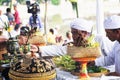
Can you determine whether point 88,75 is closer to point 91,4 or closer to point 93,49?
point 93,49

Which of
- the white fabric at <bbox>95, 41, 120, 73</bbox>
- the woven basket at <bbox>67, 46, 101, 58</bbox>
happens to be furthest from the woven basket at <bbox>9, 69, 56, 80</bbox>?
the white fabric at <bbox>95, 41, 120, 73</bbox>

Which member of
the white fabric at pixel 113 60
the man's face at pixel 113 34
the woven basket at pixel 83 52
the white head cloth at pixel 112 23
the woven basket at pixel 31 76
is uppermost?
the white head cloth at pixel 112 23

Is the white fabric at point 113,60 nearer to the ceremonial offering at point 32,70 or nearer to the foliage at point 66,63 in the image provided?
the foliage at point 66,63

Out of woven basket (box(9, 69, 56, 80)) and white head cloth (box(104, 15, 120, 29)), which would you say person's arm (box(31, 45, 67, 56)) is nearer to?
white head cloth (box(104, 15, 120, 29))

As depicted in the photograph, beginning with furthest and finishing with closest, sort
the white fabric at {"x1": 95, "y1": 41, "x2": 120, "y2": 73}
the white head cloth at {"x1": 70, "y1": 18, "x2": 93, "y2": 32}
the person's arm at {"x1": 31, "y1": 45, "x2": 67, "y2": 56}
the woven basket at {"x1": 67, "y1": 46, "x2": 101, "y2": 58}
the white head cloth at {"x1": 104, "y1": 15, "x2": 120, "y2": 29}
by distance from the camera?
the person's arm at {"x1": 31, "y1": 45, "x2": 67, "y2": 56} → the white fabric at {"x1": 95, "y1": 41, "x2": 120, "y2": 73} → the white head cloth at {"x1": 104, "y1": 15, "x2": 120, "y2": 29} → the white head cloth at {"x1": 70, "y1": 18, "x2": 93, "y2": 32} → the woven basket at {"x1": 67, "y1": 46, "x2": 101, "y2": 58}

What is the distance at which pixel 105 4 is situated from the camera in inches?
781

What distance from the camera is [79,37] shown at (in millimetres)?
2637

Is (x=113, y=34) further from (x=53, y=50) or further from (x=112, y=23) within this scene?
(x=53, y=50)

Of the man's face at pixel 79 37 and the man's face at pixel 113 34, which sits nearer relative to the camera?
the man's face at pixel 79 37

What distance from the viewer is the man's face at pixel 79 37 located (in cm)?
258

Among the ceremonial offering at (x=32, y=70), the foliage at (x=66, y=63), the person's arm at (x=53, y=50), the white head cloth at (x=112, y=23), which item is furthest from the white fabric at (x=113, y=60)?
the ceremonial offering at (x=32, y=70)

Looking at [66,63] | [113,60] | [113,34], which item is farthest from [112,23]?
[113,60]

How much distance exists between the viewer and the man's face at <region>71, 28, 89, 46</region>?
8.45 feet

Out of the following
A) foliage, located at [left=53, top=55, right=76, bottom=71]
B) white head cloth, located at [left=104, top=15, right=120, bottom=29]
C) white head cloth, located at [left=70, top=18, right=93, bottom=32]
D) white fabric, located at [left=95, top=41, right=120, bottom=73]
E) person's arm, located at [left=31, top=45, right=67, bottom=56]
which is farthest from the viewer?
person's arm, located at [left=31, top=45, right=67, bottom=56]
